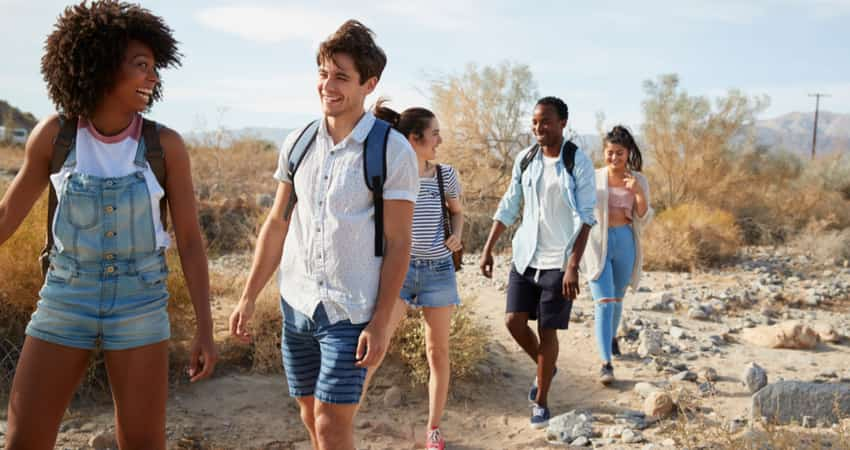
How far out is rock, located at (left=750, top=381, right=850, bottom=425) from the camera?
475 centimetres

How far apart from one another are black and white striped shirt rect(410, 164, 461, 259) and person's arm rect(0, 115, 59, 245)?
6.39 feet

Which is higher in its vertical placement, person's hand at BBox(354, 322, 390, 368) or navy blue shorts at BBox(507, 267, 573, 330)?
person's hand at BBox(354, 322, 390, 368)

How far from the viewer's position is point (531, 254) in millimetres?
4855

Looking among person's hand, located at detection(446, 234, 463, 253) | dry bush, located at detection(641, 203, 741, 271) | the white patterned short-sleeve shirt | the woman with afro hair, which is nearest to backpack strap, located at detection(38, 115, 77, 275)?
the woman with afro hair

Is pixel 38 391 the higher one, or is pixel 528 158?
pixel 528 158

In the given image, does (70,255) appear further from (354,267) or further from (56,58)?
(354,267)

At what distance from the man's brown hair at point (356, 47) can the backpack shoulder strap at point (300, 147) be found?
26cm

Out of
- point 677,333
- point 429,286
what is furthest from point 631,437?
point 677,333

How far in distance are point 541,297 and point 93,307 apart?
119 inches

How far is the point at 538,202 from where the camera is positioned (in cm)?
491

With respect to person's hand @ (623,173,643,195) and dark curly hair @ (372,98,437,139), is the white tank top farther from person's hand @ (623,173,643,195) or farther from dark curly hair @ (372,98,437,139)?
person's hand @ (623,173,643,195)

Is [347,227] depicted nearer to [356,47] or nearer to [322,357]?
[322,357]

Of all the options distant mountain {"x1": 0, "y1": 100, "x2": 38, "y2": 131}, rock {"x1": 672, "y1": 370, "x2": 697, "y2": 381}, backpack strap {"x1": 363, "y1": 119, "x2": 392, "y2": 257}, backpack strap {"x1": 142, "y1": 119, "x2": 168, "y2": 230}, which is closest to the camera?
backpack strap {"x1": 142, "y1": 119, "x2": 168, "y2": 230}

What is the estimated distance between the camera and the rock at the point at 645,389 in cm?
552
